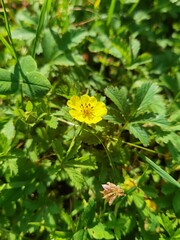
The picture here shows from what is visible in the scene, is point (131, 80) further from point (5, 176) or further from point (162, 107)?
point (5, 176)

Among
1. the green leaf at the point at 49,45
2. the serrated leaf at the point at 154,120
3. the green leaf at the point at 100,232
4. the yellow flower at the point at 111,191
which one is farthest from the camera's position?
the green leaf at the point at 49,45

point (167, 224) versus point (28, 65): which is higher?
point (28, 65)

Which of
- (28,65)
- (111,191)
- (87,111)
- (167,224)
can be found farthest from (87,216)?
(28,65)

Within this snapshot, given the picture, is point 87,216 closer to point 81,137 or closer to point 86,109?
point 81,137

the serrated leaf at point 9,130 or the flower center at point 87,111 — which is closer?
the flower center at point 87,111

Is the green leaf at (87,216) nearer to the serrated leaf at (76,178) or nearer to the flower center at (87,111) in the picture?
the serrated leaf at (76,178)

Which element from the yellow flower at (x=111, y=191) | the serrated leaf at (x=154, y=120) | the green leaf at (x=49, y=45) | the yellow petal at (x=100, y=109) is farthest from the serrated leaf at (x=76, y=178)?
the green leaf at (x=49, y=45)

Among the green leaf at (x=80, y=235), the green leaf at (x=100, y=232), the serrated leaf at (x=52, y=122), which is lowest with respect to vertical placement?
the green leaf at (x=80, y=235)
